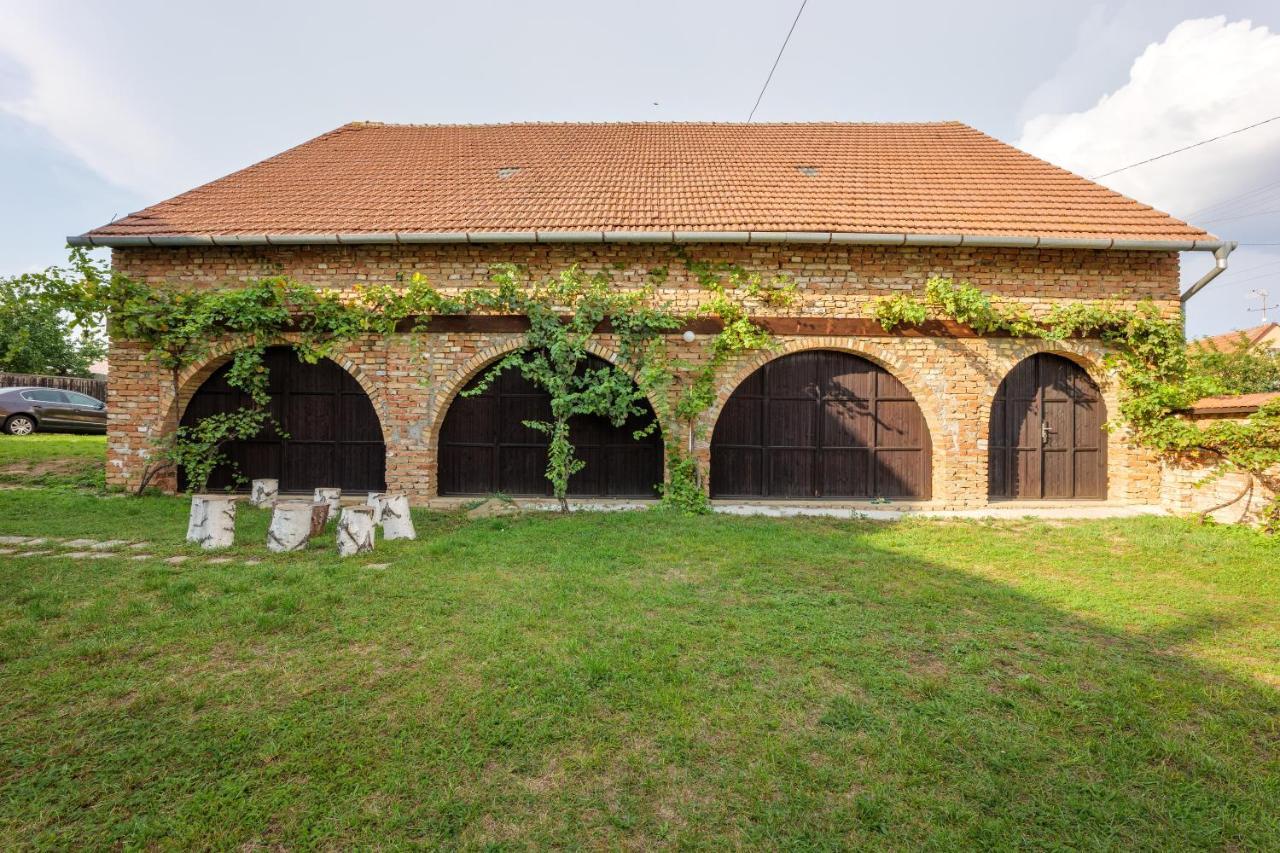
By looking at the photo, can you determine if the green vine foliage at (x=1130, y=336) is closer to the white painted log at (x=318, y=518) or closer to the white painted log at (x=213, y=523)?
the white painted log at (x=318, y=518)

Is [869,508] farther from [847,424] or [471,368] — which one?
[471,368]

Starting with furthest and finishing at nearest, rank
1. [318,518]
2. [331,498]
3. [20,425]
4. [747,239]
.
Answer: [20,425], [747,239], [331,498], [318,518]

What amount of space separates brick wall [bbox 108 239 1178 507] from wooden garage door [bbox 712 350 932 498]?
11.0 inches

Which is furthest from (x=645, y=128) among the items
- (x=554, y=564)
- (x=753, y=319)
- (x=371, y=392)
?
(x=554, y=564)

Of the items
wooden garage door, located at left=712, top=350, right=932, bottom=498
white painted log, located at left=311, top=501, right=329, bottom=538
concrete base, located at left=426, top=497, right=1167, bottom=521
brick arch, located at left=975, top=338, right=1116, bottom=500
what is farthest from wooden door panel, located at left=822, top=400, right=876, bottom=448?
white painted log, located at left=311, top=501, right=329, bottom=538

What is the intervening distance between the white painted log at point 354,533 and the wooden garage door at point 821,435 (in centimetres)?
433

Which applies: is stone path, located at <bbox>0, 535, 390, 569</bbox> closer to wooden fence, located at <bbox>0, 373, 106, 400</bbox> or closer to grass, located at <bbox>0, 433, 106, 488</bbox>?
grass, located at <bbox>0, 433, 106, 488</bbox>

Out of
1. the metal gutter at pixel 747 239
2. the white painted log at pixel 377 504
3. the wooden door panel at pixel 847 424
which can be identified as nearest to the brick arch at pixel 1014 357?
the metal gutter at pixel 747 239

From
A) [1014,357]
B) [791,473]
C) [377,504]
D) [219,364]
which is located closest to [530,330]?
[377,504]

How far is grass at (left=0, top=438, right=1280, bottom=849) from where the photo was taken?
1.70m

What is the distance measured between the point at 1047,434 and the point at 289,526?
356 inches

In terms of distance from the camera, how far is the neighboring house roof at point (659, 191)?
669 cm

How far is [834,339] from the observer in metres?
6.84

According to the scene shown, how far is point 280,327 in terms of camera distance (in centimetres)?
688
